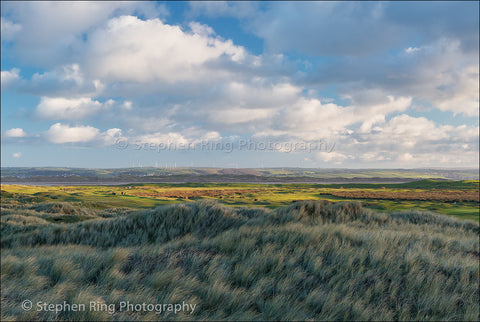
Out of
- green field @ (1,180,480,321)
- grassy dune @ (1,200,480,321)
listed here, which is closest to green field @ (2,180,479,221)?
grassy dune @ (1,200,480,321)

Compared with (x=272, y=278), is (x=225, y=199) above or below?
below

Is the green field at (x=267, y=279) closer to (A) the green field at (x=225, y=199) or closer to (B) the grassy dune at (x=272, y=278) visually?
(B) the grassy dune at (x=272, y=278)

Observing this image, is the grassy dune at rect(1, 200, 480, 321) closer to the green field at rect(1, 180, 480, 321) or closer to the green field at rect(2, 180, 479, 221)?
the green field at rect(1, 180, 480, 321)

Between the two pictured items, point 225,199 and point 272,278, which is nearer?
point 272,278

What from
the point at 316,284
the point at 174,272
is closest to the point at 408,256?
the point at 316,284

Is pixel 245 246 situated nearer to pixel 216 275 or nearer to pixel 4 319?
pixel 216 275

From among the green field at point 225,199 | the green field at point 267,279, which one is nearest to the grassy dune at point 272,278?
the green field at point 267,279

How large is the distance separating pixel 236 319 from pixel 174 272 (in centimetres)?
189

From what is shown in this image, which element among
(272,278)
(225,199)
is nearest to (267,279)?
(272,278)

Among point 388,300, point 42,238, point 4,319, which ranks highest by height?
point 4,319

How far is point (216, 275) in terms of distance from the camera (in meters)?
5.84

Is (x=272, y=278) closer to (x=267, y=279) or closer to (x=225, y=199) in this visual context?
(x=267, y=279)

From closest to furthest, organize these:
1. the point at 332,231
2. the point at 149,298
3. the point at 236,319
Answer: the point at 236,319, the point at 149,298, the point at 332,231

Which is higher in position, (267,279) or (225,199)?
(267,279)
